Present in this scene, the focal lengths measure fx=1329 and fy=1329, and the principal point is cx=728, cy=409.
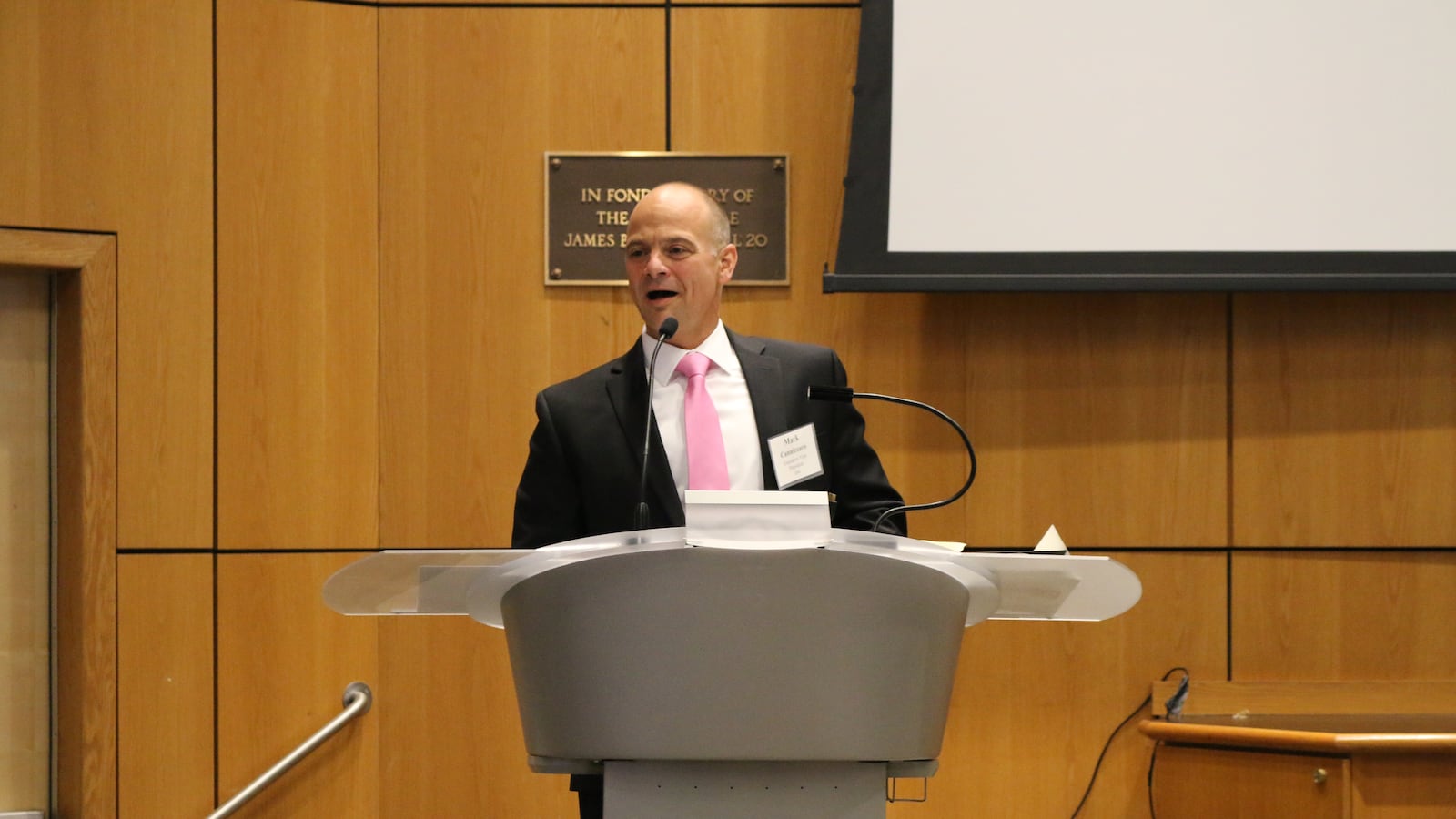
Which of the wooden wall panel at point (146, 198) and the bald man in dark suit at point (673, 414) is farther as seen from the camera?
the wooden wall panel at point (146, 198)

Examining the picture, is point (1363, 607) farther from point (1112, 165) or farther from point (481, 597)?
point (481, 597)

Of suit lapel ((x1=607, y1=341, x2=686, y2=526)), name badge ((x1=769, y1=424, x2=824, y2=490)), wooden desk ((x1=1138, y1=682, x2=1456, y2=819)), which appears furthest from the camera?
wooden desk ((x1=1138, y1=682, x2=1456, y2=819))

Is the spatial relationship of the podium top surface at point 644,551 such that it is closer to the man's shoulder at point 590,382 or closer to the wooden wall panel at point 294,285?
the man's shoulder at point 590,382

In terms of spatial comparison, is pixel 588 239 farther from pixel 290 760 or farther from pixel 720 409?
pixel 290 760

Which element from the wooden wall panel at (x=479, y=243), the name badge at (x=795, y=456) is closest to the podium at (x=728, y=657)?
the name badge at (x=795, y=456)

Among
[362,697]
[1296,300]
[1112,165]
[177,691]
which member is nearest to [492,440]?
[362,697]

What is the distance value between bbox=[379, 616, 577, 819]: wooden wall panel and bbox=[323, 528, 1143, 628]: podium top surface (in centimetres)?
217

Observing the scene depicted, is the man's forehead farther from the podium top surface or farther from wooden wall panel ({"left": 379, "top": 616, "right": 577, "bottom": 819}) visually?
wooden wall panel ({"left": 379, "top": 616, "right": 577, "bottom": 819})

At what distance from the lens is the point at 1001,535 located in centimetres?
351

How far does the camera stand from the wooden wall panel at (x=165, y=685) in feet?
10.9

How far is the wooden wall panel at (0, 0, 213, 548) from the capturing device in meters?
3.34

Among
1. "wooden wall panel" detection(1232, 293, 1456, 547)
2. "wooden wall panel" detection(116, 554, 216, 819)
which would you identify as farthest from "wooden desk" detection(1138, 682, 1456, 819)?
"wooden wall panel" detection(116, 554, 216, 819)

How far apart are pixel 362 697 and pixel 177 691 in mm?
454

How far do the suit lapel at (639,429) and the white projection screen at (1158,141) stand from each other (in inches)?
44.0
